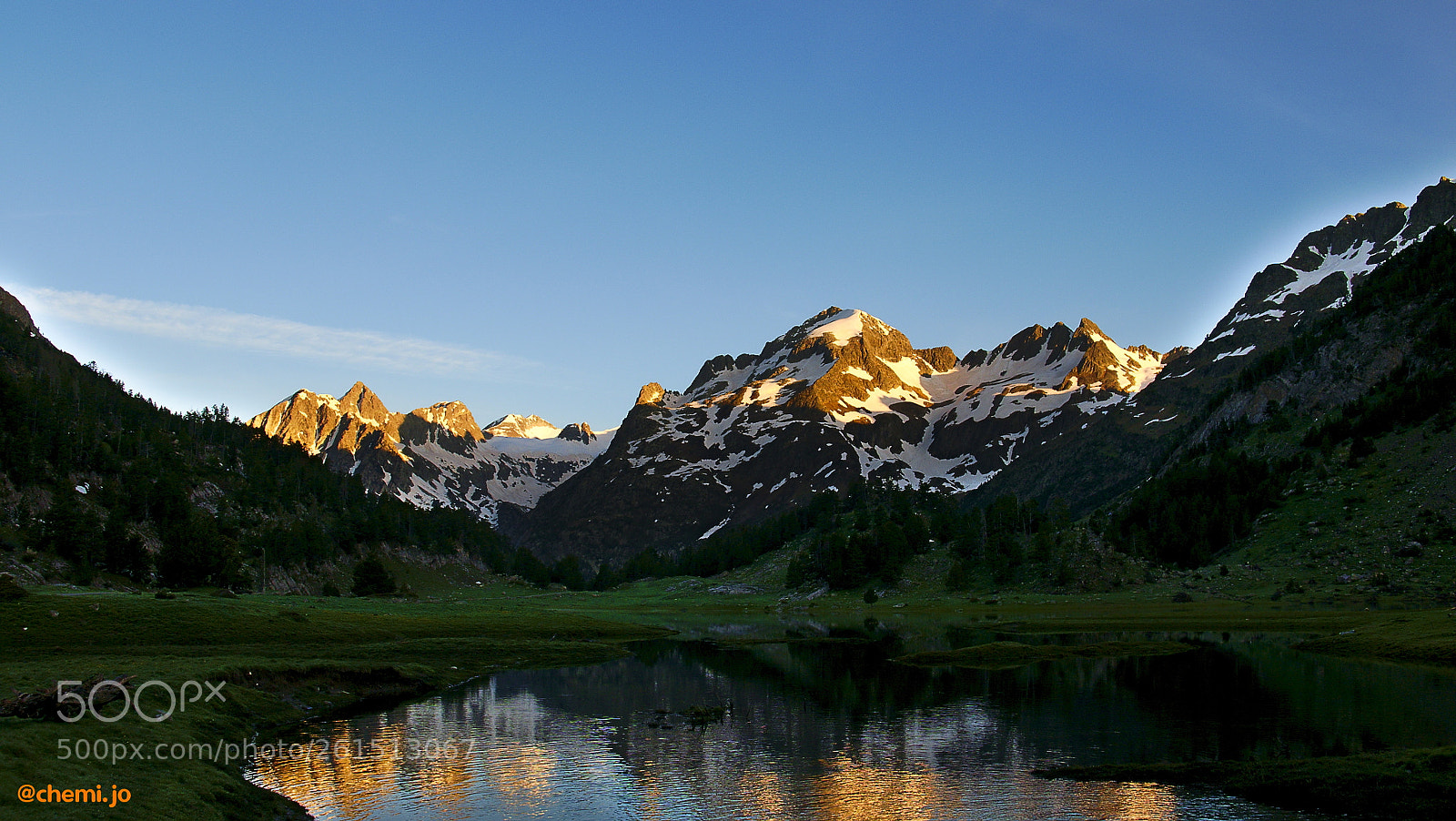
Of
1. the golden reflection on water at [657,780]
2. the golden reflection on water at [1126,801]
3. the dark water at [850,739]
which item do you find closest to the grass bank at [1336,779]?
the golden reflection on water at [1126,801]

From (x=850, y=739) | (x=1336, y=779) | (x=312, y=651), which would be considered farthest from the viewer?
(x=312, y=651)

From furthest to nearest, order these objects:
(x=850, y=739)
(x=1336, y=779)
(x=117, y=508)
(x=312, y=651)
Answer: (x=117, y=508) < (x=312, y=651) < (x=850, y=739) < (x=1336, y=779)

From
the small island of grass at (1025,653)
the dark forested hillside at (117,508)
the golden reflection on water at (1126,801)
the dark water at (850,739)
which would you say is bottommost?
the small island of grass at (1025,653)

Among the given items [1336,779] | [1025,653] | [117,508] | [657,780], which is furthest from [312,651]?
[117,508]

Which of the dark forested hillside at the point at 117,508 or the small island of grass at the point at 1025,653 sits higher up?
the dark forested hillside at the point at 117,508

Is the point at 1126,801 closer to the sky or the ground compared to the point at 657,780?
closer to the sky

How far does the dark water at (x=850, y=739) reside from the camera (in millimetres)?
36969

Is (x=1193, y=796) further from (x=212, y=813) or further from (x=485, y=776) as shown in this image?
(x=212, y=813)

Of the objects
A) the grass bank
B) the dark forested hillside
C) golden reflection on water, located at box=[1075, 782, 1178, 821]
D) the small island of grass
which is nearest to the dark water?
golden reflection on water, located at box=[1075, 782, 1178, 821]

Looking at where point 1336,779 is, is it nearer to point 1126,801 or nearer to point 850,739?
point 1126,801

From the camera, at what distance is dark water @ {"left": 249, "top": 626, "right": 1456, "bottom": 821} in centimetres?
3697

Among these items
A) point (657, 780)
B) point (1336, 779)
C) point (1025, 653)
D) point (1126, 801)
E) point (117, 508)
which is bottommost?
Answer: point (1025, 653)

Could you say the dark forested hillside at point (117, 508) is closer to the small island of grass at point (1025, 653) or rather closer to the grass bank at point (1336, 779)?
the small island of grass at point (1025, 653)

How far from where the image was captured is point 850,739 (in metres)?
50.2
